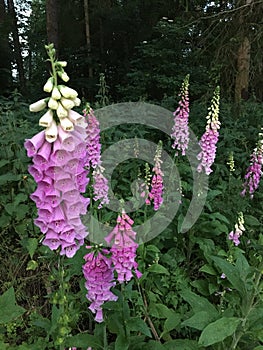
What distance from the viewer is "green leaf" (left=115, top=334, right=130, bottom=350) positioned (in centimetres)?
198

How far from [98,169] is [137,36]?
35.4 ft

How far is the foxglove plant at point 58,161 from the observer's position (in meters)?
1.49

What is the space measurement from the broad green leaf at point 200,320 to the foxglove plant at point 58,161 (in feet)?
2.51

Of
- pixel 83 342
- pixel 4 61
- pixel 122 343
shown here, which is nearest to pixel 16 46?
pixel 4 61

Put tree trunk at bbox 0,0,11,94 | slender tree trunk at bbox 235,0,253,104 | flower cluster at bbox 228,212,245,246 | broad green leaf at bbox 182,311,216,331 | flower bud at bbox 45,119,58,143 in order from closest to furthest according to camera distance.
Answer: flower bud at bbox 45,119,58,143 → broad green leaf at bbox 182,311,216,331 → flower cluster at bbox 228,212,245,246 → slender tree trunk at bbox 235,0,253,104 → tree trunk at bbox 0,0,11,94

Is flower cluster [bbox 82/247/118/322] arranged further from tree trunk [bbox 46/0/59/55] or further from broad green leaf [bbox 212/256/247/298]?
tree trunk [bbox 46/0/59/55]

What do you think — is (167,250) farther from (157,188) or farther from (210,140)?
(210,140)

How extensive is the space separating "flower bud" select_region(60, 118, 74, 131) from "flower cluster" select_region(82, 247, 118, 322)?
73 centimetres

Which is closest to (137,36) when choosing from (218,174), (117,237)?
(218,174)

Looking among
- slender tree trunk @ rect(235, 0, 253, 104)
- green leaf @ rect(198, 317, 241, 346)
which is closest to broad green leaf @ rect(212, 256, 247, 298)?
green leaf @ rect(198, 317, 241, 346)

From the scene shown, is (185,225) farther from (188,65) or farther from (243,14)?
(188,65)

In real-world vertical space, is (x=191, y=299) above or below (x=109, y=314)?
above

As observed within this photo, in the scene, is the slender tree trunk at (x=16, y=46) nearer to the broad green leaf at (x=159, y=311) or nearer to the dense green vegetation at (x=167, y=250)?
the dense green vegetation at (x=167, y=250)

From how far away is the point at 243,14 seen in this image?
22.4 feet
